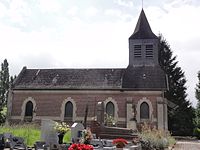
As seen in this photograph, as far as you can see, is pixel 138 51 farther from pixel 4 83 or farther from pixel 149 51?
pixel 4 83

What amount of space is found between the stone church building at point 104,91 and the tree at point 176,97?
305 inches

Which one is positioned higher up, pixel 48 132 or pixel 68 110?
pixel 68 110

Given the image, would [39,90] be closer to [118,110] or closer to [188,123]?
[118,110]

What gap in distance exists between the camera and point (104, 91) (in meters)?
32.8

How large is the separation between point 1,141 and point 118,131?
12340 mm

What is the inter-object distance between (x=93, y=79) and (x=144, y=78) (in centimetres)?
650

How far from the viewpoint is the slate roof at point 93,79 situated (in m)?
32.8

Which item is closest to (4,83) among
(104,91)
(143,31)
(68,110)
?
(68,110)

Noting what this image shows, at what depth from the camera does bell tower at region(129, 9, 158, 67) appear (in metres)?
35.1

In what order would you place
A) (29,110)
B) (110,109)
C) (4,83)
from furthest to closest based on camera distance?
(4,83)
(29,110)
(110,109)

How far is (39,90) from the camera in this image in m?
34.4

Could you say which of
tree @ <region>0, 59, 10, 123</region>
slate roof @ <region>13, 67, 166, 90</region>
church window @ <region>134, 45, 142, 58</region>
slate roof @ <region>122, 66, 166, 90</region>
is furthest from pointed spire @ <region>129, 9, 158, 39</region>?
tree @ <region>0, 59, 10, 123</region>

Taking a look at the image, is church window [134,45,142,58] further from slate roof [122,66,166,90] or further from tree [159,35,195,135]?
tree [159,35,195,135]

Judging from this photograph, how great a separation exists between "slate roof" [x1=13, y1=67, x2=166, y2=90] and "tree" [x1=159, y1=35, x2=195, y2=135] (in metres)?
7.37
